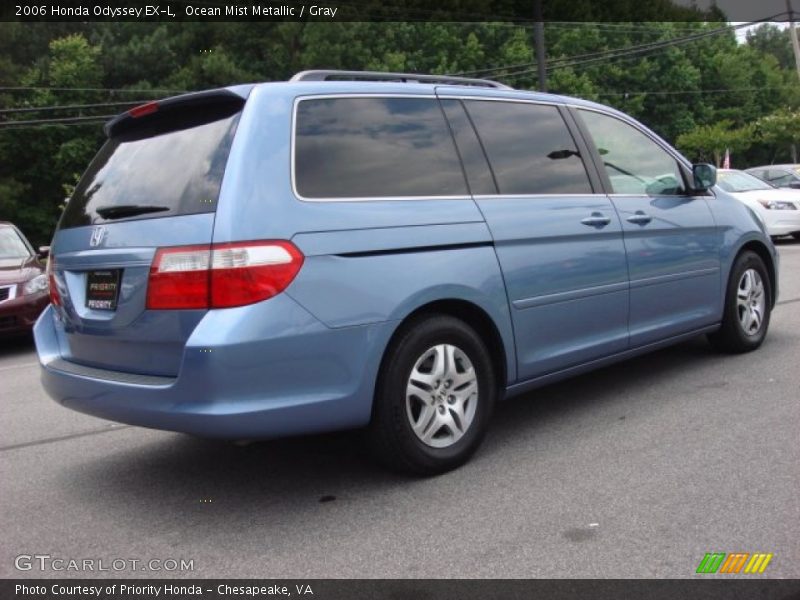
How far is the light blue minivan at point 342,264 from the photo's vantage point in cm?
326

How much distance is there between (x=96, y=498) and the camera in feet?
12.7

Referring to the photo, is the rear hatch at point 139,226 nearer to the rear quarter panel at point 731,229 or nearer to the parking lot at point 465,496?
the parking lot at point 465,496

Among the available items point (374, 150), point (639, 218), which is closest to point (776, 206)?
point (639, 218)

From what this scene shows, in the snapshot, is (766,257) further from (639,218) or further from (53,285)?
(53,285)

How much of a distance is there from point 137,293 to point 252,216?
24.4 inches

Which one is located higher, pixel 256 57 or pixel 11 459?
pixel 256 57

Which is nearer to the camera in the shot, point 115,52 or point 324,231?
point 324,231

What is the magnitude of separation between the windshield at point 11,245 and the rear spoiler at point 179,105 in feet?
21.9

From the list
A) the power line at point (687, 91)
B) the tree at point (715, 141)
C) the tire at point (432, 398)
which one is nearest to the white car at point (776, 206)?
the tire at point (432, 398)

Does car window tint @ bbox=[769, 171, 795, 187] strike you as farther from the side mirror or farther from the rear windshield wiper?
the rear windshield wiper

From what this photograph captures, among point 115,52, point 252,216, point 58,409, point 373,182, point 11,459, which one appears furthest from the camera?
point 115,52

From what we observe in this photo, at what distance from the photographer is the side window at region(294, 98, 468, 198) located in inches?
140

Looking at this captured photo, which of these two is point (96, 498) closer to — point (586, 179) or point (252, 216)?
point (252, 216)
